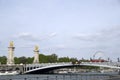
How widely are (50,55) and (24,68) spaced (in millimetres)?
56117

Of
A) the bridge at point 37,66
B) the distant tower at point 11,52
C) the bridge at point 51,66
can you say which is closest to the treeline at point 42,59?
the distant tower at point 11,52

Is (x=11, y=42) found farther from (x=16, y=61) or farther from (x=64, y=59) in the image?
(x=64, y=59)

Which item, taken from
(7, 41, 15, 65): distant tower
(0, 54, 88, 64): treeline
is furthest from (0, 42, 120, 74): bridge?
(0, 54, 88, 64): treeline

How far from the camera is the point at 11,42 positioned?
162875 millimetres

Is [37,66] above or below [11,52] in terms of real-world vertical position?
below

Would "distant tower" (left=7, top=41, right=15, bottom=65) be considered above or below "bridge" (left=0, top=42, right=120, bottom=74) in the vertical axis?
above

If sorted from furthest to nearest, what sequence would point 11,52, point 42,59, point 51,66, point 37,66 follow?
1. point 42,59
2. point 11,52
3. point 37,66
4. point 51,66

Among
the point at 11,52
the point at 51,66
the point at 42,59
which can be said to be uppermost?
the point at 11,52

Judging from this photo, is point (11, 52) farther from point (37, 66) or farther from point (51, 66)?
point (51, 66)

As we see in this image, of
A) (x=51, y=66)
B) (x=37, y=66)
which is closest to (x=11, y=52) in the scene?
(x=37, y=66)

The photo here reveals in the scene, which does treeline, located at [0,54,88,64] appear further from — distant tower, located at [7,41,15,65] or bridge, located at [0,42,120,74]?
bridge, located at [0,42,120,74]

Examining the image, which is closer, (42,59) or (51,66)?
(51,66)

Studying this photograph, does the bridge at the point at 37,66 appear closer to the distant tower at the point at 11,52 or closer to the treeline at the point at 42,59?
the distant tower at the point at 11,52

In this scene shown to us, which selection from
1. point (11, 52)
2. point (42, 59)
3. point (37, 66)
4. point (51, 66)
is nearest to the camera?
point (51, 66)
